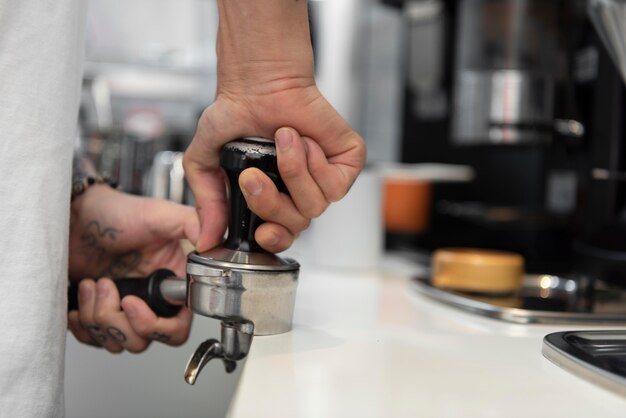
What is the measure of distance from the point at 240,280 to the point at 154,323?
0.18 m

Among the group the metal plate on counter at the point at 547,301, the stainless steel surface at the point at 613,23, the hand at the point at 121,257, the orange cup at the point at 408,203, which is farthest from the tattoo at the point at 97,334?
the orange cup at the point at 408,203

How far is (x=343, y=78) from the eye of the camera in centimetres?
120

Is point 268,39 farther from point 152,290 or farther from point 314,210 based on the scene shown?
point 152,290

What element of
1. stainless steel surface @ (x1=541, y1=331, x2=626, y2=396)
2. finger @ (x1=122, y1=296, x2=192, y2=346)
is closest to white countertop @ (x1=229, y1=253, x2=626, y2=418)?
stainless steel surface @ (x1=541, y1=331, x2=626, y2=396)

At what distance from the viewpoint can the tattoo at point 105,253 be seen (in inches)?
29.1

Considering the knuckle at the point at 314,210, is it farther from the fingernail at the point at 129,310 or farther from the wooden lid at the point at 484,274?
the wooden lid at the point at 484,274

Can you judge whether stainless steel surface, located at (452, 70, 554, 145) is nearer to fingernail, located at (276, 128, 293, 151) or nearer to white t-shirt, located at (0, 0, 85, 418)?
fingernail, located at (276, 128, 293, 151)

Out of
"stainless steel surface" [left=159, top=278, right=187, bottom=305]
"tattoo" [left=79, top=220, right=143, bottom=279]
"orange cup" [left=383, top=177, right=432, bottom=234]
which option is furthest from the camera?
"orange cup" [left=383, top=177, right=432, bottom=234]

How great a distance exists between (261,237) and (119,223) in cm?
26

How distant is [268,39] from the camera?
1.75ft

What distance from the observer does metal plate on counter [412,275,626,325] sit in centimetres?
64

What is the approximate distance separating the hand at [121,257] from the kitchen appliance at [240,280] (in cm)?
12

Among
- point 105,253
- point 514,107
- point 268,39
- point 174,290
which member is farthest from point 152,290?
point 514,107

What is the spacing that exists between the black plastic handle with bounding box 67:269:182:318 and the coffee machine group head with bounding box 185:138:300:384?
104mm
